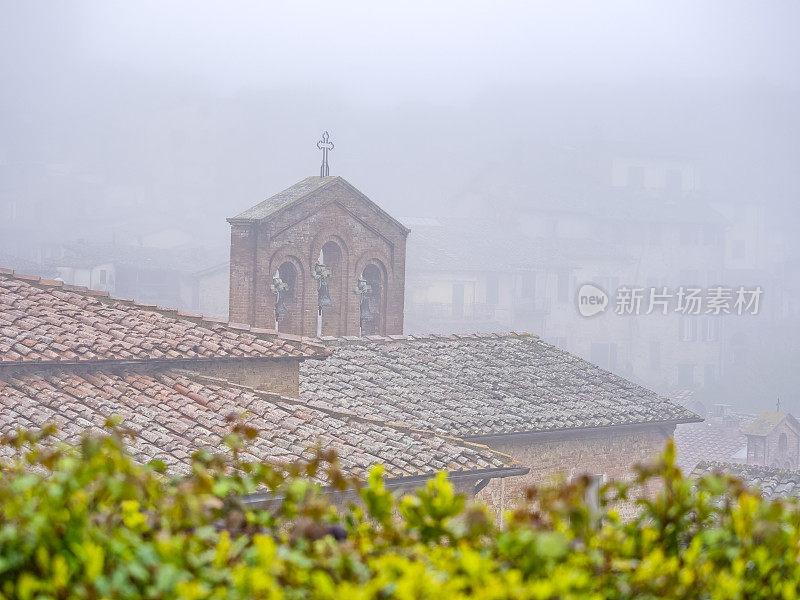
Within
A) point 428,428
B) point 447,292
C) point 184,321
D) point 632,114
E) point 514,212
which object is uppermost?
point 632,114

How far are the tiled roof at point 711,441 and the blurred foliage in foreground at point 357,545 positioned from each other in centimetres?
2825

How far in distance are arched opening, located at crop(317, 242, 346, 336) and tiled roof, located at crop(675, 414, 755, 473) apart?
1468cm

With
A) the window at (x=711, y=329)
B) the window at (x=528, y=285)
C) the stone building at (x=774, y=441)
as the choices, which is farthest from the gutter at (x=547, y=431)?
Result: the window at (x=711, y=329)

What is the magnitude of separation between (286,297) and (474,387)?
4.46 meters

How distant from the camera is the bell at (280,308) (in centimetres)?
1756

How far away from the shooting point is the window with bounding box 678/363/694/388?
56.4 meters

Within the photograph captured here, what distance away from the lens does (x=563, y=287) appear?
186ft

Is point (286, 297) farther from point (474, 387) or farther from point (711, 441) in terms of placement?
point (711, 441)

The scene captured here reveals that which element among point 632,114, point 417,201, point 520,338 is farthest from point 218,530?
point 632,114

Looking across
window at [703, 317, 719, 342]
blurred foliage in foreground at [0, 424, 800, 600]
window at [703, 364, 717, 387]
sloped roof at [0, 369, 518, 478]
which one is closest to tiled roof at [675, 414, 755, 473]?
window at [703, 364, 717, 387]

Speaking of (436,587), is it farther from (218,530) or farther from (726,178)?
(726,178)

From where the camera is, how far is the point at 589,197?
→ 64125 mm

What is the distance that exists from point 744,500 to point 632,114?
289ft

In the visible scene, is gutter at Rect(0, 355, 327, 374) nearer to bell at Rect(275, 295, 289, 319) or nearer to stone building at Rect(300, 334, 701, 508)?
stone building at Rect(300, 334, 701, 508)
